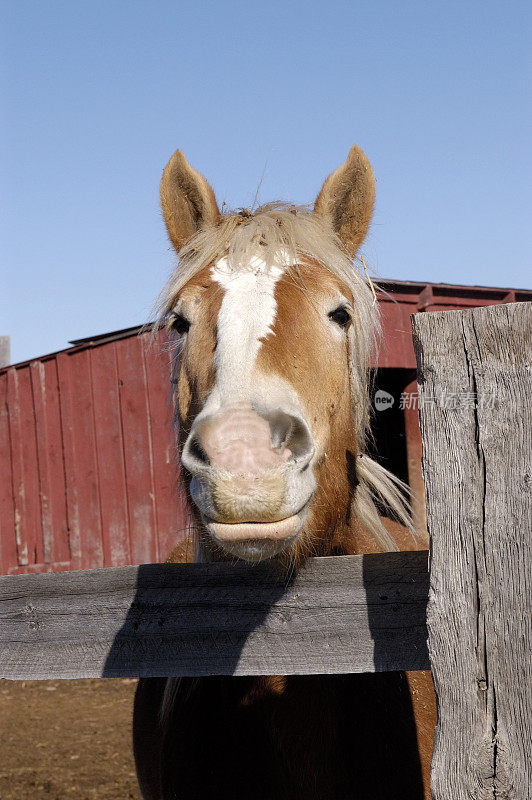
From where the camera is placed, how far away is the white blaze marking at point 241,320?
6.07 feet

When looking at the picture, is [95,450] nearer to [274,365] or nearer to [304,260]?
[304,260]

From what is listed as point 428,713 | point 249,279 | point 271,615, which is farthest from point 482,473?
point 428,713

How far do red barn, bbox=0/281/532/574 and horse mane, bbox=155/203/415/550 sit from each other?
262 inches

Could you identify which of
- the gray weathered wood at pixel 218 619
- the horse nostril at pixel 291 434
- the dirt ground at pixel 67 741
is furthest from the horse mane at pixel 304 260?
the dirt ground at pixel 67 741

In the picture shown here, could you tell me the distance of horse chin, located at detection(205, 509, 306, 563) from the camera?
1.60m

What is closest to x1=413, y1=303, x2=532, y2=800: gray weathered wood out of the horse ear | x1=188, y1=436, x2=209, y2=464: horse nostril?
x1=188, y1=436, x2=209, y2=464: horse nostril

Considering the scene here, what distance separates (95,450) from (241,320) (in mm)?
7854

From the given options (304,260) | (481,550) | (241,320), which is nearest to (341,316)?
(304,260)

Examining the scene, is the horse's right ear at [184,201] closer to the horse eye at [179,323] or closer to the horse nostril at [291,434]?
the horse eye at [179,323]

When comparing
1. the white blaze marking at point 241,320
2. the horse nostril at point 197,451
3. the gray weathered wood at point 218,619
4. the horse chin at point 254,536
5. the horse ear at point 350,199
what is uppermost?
the horse ear at point 350,199

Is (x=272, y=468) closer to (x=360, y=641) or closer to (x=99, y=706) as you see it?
(x=360, y=641)

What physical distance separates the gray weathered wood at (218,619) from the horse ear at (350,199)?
156cm

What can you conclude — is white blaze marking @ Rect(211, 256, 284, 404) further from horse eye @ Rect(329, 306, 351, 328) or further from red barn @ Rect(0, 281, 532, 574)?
red barn @ Rect(0, 281, 532, 574)

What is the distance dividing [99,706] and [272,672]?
21.3 ft
